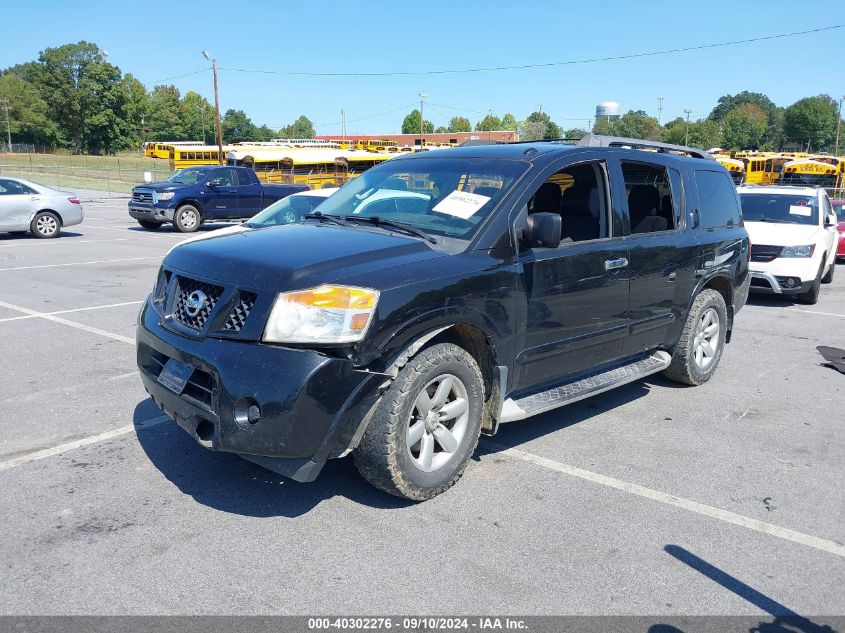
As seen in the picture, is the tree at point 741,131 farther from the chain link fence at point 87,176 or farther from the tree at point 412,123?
the chain link fence at point 87,176

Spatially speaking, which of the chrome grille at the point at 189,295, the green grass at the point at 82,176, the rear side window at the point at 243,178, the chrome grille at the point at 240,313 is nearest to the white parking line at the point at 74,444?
the chrome grille at the point at 189,295

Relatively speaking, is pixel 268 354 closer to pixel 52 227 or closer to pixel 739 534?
pixel 739 534

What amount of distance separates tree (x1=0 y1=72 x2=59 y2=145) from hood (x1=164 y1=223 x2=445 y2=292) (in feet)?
378

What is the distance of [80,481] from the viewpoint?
4.02 m

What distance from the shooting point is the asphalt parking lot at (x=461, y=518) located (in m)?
3.03

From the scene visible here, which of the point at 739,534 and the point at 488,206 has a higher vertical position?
the point at 488,206

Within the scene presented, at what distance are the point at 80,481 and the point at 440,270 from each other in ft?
7.79

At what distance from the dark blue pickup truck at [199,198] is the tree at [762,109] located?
11623cm

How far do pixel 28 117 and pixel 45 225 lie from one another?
103 metres

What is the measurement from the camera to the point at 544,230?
13.4ft

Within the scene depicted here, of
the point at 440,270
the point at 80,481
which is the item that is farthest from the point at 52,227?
the point at 440,270

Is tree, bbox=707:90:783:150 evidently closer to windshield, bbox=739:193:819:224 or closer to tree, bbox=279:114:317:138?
tree, bbox=279:114:317:138

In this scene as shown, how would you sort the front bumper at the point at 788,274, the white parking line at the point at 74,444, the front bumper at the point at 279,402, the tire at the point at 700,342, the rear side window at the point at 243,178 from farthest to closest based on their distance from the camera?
1. the rear side window at the point at 243,178
2. the front bumper at the point at 788,274
3. the tire at the point at 700,342
4. the white parking line at the point at 74,444
5. the front bumper at the point at 279,402

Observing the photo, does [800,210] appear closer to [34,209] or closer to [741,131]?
[34,209]
